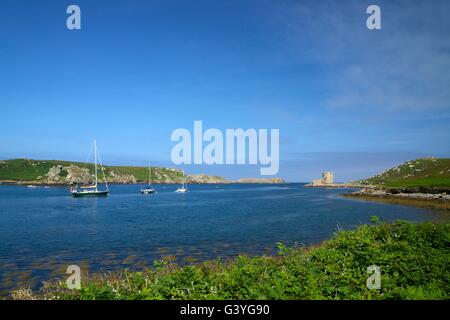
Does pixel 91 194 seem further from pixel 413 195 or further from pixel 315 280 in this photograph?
pixel 315 280

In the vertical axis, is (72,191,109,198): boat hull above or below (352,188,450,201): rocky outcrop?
below

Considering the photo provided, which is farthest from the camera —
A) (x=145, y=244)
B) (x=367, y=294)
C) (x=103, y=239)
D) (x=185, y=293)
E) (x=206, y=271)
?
(x=103, y=239)

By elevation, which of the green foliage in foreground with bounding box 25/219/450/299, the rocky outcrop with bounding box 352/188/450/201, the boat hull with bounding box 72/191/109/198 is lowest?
the boat hull with bounding box 72/191/109/198

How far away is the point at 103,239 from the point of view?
134ft
